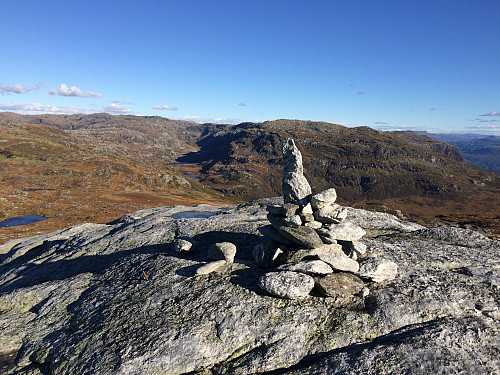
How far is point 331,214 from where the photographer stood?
17.4m

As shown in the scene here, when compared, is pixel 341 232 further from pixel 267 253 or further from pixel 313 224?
pixel 267 253

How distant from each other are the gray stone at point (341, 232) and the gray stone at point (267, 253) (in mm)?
3175

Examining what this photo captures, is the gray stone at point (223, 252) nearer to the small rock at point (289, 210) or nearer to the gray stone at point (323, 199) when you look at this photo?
the small rock at point (289, 210)

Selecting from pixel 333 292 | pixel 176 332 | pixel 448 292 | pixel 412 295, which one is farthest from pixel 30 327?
pixel 448 292

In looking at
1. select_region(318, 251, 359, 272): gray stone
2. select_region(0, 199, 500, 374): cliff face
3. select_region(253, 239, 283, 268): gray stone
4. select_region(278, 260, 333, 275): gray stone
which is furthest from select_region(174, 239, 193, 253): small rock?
select_region(318, 251, 359, 272): gray stone

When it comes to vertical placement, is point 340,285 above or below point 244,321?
above

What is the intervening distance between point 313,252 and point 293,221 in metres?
2.30

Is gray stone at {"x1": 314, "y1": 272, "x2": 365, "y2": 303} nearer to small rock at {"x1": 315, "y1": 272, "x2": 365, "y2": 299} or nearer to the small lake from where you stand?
small rock at {"x1": 315, "y1": 272, "x2": 365, "y2": 299}

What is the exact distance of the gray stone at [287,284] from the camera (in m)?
14.3

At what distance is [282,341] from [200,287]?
5953mm

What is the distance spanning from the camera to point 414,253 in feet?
65.0

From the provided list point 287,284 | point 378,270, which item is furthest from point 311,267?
point 378,270

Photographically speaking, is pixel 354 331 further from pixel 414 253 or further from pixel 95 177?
pixel 95 177

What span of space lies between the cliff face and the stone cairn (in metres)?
0.76
